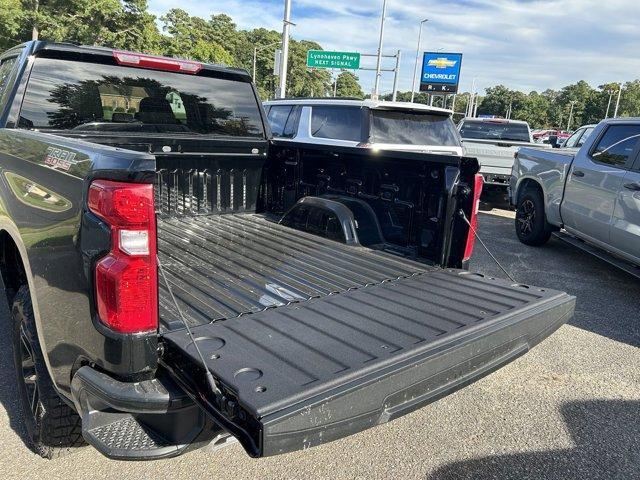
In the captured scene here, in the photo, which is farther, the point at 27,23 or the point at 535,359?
the point at 27,23

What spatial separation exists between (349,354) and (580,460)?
1.79 m

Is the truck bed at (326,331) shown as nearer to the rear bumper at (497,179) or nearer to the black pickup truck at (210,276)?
the black pickup truck at (210,276)

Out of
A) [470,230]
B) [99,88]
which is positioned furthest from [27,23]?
[470,230]

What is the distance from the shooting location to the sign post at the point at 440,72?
3406 cm

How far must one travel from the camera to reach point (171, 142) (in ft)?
12.7

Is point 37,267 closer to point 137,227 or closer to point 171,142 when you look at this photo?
point 137,227

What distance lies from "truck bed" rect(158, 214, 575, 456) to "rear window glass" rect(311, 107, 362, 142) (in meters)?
3.82

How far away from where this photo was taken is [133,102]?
3762 millimetres

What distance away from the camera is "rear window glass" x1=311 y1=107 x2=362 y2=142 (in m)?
6.96

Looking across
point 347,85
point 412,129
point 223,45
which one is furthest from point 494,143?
point 347,85

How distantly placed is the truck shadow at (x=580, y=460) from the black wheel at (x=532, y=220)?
15.7 ft

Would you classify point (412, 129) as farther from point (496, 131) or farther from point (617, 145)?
point (496, 131)

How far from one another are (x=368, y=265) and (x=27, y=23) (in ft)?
112

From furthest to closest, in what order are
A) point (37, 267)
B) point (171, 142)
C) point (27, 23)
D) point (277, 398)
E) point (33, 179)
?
1. point (27, 23)
2. point (171, 142)
3. point (33, 179)
4. point (37, 267)
5. point (277, 398)
